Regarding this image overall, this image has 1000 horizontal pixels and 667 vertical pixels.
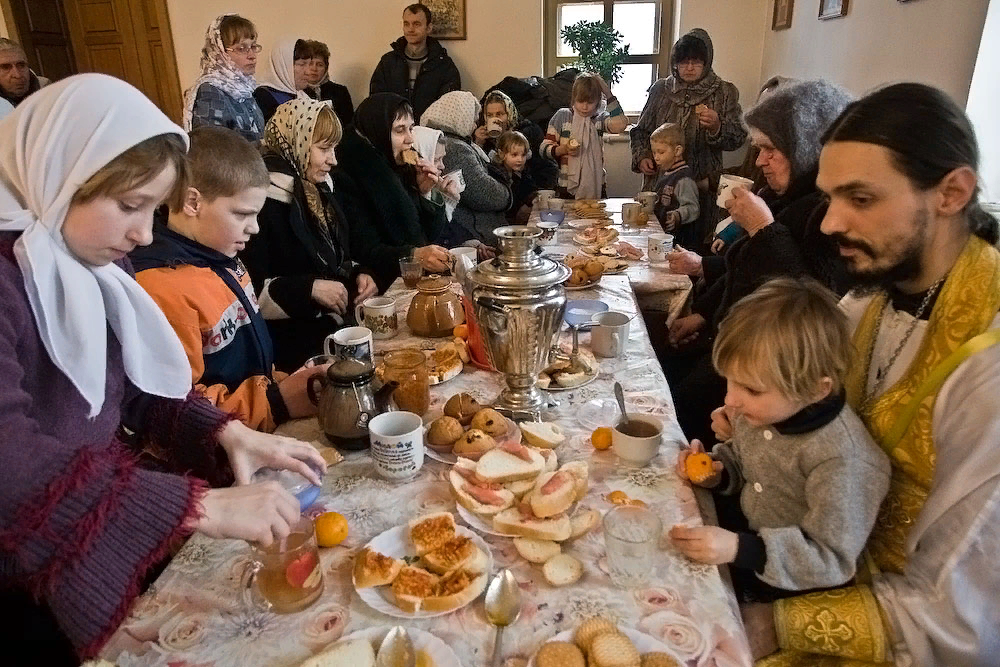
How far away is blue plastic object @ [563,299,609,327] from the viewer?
188cm

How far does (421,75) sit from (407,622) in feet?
18.3

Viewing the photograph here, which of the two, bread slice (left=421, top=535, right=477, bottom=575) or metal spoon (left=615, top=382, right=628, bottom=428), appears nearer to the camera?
bread slice (left=421, top=535, right=477, bottom=575)

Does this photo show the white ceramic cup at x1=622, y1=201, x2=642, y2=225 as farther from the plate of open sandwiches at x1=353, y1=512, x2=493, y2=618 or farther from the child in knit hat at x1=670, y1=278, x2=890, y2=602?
the plate of open sandwiches at x1=353, y1=512, x2=493, y2=618

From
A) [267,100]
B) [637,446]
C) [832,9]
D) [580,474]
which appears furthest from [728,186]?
[267,100]

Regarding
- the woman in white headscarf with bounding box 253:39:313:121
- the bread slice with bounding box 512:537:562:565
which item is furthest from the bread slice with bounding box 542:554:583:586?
the woman in white headscarf with bounding box 253:39:313:121

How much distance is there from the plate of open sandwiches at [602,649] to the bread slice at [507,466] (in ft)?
1.11

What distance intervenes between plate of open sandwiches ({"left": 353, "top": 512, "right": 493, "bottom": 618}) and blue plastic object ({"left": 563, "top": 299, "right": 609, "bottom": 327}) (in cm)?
96

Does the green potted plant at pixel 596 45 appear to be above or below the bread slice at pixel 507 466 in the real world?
above

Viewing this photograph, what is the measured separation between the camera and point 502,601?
0.88 meters

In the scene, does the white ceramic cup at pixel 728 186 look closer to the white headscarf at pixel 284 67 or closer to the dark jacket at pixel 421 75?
the white headscarf at pixel 284 67

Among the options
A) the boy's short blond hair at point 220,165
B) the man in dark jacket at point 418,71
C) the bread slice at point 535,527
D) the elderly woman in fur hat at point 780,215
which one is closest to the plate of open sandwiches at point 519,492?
the bread slice at point 535,527

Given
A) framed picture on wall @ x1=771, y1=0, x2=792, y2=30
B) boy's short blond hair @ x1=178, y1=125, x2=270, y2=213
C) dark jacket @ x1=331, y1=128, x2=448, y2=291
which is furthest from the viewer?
framed picture on wall @ x1=771, y1=0, x2=792, y2=30

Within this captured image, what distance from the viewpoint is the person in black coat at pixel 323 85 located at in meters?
5.17

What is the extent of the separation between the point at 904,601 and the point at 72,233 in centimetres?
145
